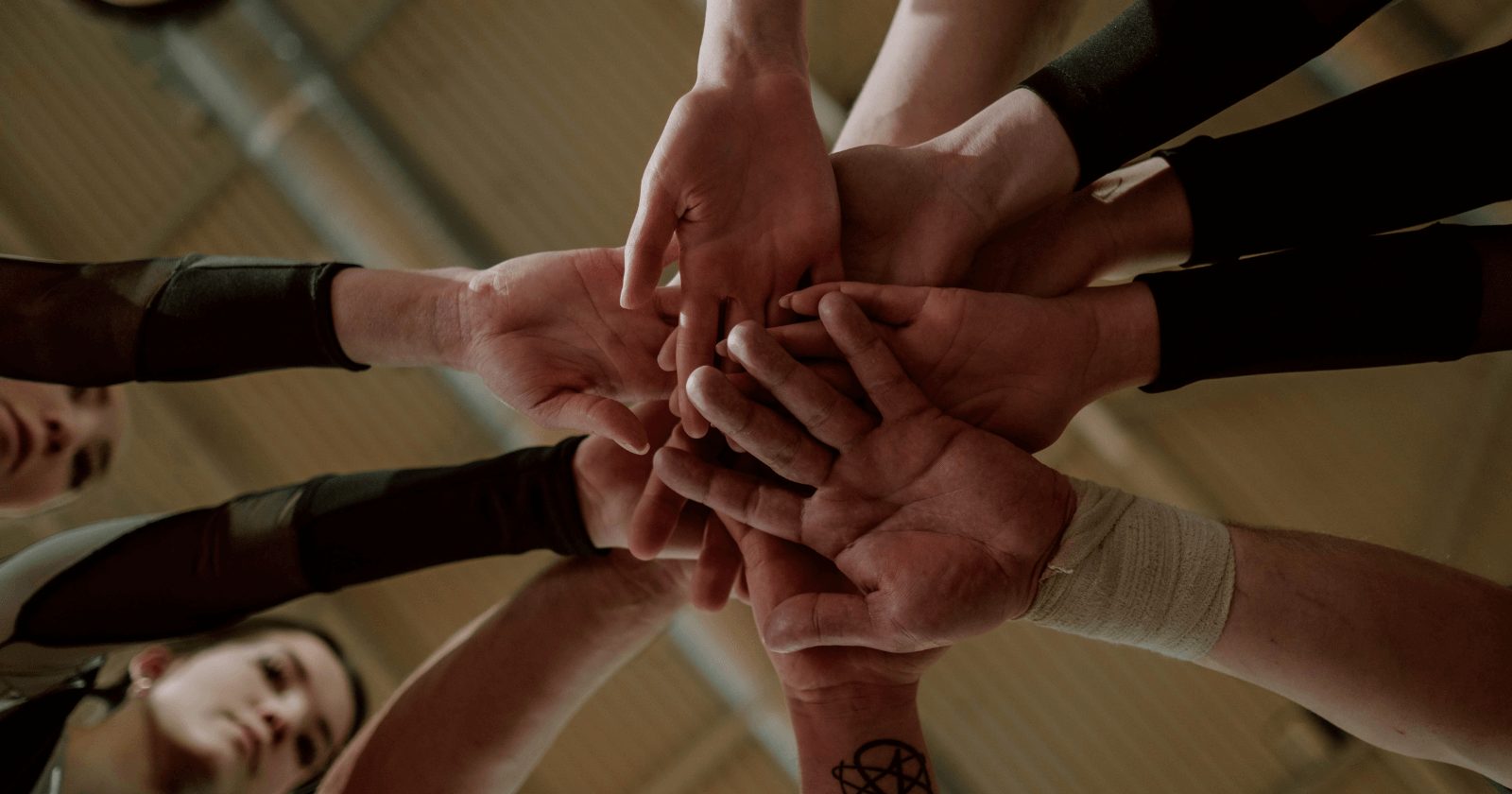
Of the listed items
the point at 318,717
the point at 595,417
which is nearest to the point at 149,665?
the point at 318,717

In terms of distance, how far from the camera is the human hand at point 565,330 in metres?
1.22

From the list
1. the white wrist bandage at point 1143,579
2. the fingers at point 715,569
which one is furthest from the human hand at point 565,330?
the white wrist bandage at point 1143,579

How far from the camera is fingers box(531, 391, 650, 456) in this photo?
1076 mm

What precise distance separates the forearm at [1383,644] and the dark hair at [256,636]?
4.79 feet

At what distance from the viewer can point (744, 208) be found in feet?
3.75

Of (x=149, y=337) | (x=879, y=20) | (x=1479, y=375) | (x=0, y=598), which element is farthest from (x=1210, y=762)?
(x=0, y=598)

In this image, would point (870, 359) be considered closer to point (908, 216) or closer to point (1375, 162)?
point (908, 216)

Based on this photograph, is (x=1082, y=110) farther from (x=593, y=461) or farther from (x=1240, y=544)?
(x=593, y=461)

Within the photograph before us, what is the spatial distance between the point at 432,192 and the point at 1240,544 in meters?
1.80

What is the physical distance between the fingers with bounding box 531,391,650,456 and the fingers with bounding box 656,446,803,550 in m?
0.06

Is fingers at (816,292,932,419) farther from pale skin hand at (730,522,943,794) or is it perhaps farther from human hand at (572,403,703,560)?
human hand at (572,403,703,560)

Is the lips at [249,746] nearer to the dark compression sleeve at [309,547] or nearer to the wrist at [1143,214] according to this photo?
the dark compression sleeve at [309,547]

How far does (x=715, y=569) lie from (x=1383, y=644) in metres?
0.81

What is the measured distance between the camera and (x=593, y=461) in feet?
4.50
